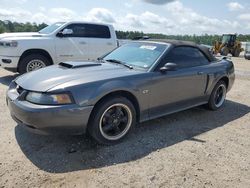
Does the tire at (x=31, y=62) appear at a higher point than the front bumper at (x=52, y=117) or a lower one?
higher

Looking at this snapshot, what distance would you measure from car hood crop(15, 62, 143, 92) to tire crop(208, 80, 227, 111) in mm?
2232

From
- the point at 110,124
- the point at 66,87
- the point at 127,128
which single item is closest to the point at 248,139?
the point at 127,128

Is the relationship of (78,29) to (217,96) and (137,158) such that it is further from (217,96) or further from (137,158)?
(137,158)

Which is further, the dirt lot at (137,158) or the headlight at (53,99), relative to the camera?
the headlight at (53,99)

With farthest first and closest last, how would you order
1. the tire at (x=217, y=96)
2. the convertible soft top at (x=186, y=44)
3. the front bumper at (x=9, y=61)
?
1. the front bumper at (x=9, y=61)
2. the tire at (x=217, y=96)
3. the convertible soft top at (x=186, y=44)

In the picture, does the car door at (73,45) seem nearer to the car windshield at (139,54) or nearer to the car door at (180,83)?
the car windshield at (139,54)

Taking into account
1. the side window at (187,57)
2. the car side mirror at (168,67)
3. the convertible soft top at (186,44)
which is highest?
the convertible soft top at (186,44)

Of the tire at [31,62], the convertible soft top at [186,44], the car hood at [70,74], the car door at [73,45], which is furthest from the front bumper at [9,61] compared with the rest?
the convertible soft top at [186,44]

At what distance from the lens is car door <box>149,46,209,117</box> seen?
4.37 m

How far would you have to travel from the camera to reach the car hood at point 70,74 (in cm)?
360

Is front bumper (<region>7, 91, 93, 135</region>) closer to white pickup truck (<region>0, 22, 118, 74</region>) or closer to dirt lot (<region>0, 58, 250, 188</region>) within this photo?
dirt lot (<region>0, 58, 250, 188</region>)

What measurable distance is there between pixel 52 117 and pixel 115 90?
0.93 meters

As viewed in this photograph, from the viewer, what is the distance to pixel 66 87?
343cm

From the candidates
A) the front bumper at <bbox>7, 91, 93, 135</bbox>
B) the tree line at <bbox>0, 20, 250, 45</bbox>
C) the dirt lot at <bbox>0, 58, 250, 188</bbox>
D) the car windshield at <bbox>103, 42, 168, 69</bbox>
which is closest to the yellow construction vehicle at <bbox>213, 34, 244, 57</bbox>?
the tree line at <bbox>0, 20, 250, 45</bbox>
